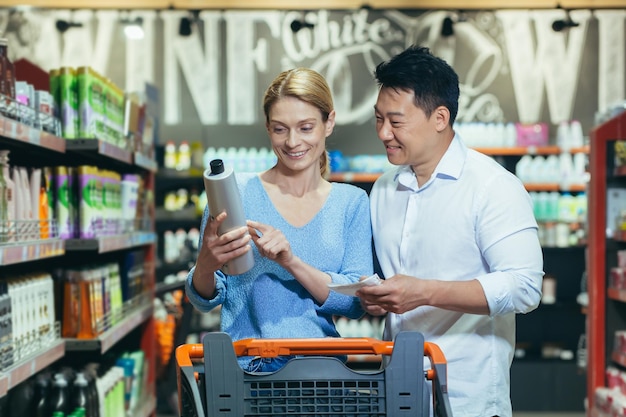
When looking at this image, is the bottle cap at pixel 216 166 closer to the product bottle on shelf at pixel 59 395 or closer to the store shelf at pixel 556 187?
the product bottle on shelf at pixel 59 395

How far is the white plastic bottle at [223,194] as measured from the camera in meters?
1.91

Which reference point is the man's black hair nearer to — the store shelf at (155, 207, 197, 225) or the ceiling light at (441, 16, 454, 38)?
the store shelf at (155, 207, 197, 225)

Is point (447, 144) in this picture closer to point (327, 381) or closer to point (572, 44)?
point (327, 381)

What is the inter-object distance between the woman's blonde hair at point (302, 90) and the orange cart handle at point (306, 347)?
0.61 metres

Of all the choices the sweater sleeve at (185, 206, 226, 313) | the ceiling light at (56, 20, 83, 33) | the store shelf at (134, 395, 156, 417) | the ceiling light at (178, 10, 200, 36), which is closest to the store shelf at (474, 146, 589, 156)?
the ceiling light at (178, 10, 200, 36)

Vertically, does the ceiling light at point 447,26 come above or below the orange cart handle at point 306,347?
above

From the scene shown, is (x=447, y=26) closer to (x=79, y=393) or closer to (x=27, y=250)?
(x=79, y=393)

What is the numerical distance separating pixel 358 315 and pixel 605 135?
10.4 ft

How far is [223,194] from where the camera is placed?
1940 mm

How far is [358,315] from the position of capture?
2342 millimetres

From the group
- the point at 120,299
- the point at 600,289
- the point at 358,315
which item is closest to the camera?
the point at 358,315

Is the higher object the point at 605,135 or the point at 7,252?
the point at 605,135

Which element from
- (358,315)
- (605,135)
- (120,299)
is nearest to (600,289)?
(605,135)

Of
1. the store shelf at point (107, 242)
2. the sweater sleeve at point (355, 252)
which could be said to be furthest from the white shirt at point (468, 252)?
the store shelf at point (107, 242)
